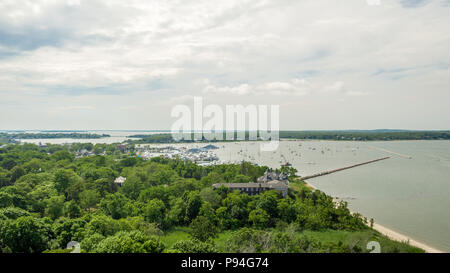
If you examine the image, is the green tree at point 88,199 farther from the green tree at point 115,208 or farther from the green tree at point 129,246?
the green tree at point 129,246

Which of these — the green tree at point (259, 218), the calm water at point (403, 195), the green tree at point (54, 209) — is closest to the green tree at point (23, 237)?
the green tree at point (54, 209)

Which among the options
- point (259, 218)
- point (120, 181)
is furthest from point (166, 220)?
point (120, 181)

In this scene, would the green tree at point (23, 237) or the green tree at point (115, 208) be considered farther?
the green tree at point (115, 208)

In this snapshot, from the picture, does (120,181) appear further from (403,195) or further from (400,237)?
(403,195)

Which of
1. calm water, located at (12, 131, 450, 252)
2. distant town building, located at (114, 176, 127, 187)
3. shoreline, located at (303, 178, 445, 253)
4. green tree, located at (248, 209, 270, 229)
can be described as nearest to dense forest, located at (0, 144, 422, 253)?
green tree, located at (248, 209, 270, 229)

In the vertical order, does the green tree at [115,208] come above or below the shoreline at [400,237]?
above

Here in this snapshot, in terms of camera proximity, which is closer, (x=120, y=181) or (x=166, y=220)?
(x=166, y=220)

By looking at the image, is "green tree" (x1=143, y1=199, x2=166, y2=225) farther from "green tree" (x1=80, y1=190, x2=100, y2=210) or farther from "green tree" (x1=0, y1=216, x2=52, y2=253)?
"green tree" (x1=0, y1=216, x2=52, y2=253)
